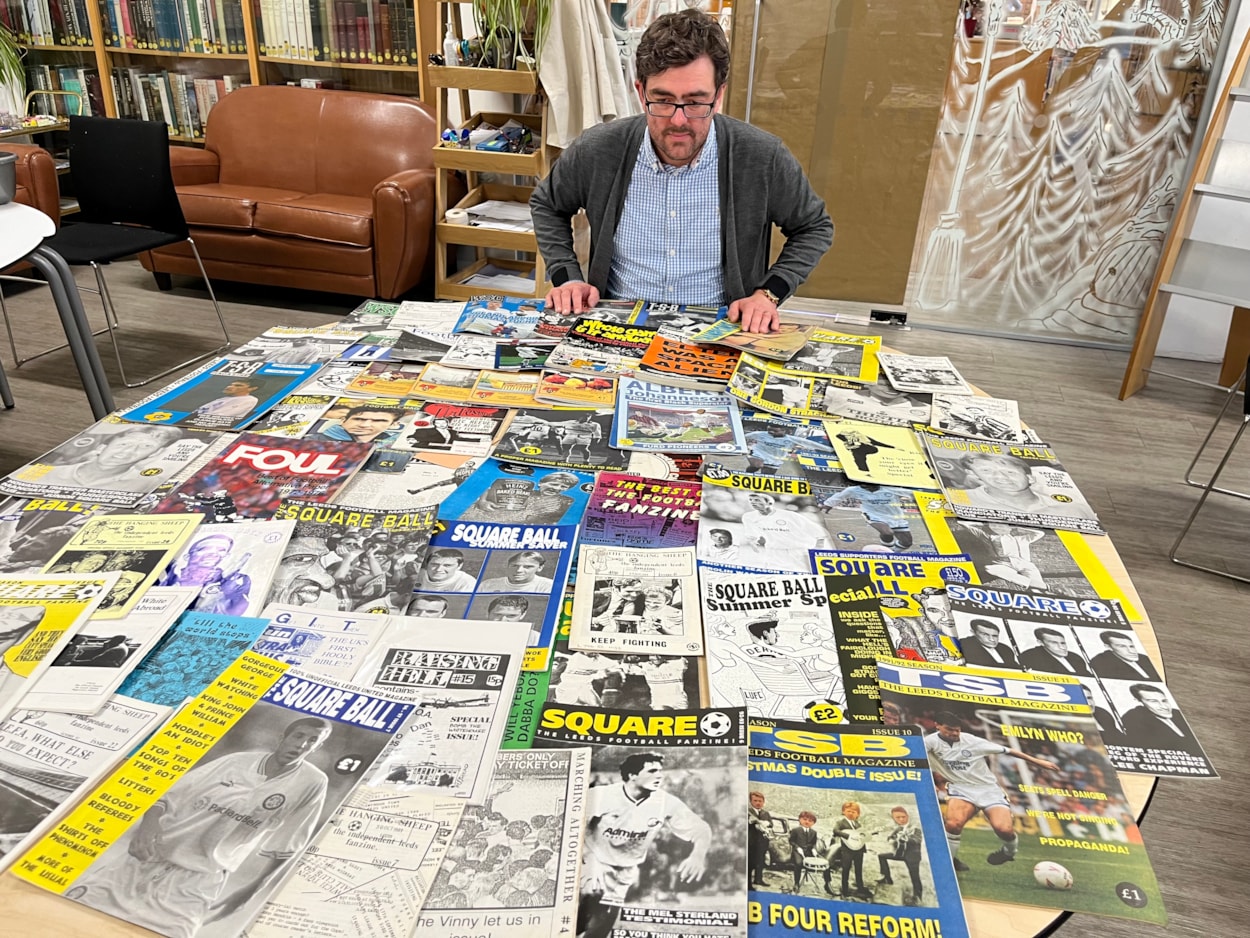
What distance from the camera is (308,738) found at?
81 centimetres

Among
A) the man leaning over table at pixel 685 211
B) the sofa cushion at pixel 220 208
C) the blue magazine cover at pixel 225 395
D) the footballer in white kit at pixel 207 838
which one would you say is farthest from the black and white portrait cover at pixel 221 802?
the sofa cushion at pixel 220 208

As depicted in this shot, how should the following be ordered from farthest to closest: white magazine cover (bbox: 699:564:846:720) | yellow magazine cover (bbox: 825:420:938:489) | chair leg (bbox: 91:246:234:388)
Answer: chair leg (bbox: 91:246:234:388) < yellow magazine cover (bbox: 825:420:938:489) < white magazine cover (bbox: 699:564:846:720)

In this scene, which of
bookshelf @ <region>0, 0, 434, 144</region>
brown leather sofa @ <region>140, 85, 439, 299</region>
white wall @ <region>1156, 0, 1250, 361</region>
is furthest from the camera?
bookshelf @ <region>0, 0, 434, 144</region>

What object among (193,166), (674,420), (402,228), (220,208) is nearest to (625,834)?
(674,420)

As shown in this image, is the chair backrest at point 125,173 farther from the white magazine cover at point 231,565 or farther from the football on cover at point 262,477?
the white magazine cover at point 231,565

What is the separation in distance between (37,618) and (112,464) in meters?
0.38

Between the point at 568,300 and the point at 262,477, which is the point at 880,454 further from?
the point at 262,477

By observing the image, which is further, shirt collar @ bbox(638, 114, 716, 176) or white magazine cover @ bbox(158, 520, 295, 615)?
shirt collar @ bbox(638, 114, 716, 176)

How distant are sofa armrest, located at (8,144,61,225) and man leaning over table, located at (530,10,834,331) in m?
3.15

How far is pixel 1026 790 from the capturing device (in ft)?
2.64

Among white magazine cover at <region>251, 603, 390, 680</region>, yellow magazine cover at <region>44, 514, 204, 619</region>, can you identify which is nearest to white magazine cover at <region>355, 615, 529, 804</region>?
white magazine cover at <region>251, 603, 390, 680</region>

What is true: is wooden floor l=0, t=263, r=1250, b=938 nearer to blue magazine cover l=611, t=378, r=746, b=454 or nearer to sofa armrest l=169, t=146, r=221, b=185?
sofa armrest l=169, t=146, r=221, b=185

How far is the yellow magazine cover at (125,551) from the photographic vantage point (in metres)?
0.99

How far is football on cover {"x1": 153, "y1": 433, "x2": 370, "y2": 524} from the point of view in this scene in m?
1.17
